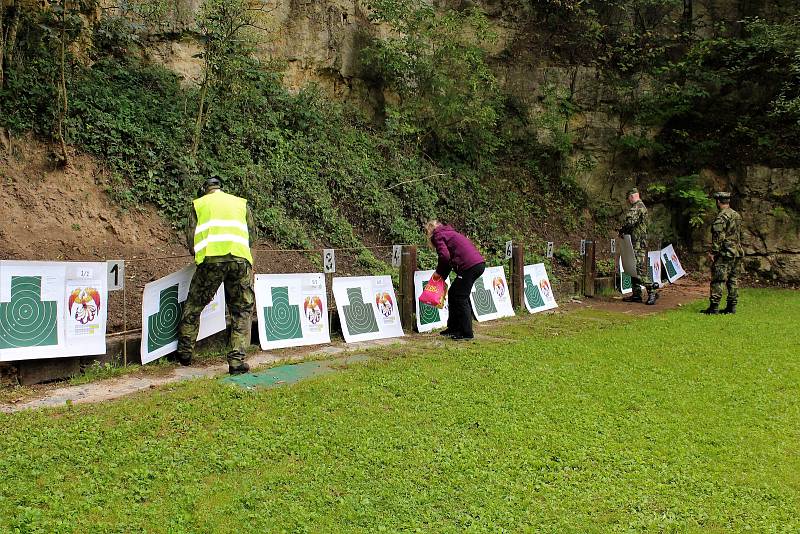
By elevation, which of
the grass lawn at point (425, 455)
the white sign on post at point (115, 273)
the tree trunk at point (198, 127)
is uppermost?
the tree trunk at point (198, 127)

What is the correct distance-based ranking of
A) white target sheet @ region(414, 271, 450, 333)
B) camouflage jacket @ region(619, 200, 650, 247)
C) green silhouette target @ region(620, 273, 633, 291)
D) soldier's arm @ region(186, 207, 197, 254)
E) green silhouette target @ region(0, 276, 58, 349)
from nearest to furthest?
green silhouette target @ region(0, 276, 58, 349) < soldier's arm @ region(186, 207, 197, 254) < white target sheet @ region(414, 271, 450, 333) < camouflage jacket @ region(619, 200, 650, 247) < green silhouette target @ region(620, 273, 633, 291)

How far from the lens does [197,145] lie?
388 inches

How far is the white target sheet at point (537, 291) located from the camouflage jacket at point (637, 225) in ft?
6.59

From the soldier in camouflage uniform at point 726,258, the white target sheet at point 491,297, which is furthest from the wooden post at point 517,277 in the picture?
the soldier in camouflage uniform at point 726,258

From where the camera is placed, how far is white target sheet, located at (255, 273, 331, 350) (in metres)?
7.39

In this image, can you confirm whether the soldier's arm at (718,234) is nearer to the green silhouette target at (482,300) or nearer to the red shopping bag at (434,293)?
the green silhouette target at (482,300)

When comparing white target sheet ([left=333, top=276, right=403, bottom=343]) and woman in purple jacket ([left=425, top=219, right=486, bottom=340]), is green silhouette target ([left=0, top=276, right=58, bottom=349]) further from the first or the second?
woman in purple jacket ([left=425, top=219, right=486, bottom=340])

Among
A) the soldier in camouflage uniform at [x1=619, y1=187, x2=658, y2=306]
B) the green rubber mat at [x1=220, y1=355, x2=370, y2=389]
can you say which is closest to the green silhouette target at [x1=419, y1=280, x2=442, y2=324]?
the green rubber mat at [x1=220, y1=355, x2=370, y2=389]

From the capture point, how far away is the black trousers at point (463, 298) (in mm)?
8477

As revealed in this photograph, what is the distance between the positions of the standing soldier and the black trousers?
3108 millimetres

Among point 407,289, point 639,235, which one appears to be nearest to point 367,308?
point 407,289

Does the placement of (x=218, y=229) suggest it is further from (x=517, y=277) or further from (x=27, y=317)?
(x=517, y=277)

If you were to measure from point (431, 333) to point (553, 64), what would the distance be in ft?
40.6

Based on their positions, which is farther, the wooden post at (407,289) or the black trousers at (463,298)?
the wooden post at (407,289)
